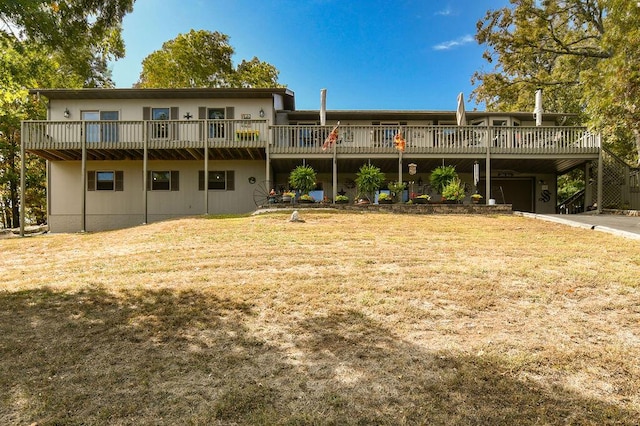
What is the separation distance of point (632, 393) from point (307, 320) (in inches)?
104

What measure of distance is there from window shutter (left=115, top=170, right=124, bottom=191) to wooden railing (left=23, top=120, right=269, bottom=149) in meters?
2.31

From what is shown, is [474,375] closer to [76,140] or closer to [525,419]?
[525,419]

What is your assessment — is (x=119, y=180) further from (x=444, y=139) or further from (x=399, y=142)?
(x=444, y=139)

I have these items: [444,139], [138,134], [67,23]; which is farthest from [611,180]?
[138,134]

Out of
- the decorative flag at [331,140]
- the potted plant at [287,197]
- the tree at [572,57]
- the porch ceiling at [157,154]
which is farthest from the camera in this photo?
the porch ceiling at [157,154]

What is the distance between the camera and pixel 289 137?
14.9m

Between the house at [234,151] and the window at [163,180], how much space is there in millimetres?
48

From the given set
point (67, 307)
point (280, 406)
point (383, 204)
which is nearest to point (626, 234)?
point (383, 204)

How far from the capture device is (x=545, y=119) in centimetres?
1827

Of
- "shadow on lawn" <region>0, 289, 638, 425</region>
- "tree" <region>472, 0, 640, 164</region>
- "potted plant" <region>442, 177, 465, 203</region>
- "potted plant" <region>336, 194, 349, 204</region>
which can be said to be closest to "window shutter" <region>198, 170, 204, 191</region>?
"potted plant" <region>336, 194, 349, 204</region>

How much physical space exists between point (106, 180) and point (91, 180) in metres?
0.71

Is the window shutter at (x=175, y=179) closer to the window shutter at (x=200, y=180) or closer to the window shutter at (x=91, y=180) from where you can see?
the window shutter at (x=200, y=180)

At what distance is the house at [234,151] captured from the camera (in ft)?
47.7

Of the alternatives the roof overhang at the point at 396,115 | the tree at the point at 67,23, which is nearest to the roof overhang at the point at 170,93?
the roof overhang at the point at 396,115
